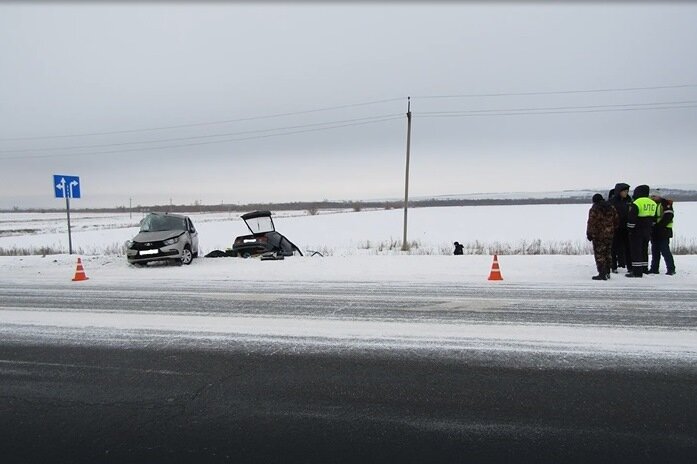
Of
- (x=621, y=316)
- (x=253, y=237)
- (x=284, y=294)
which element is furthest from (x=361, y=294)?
(x=253, y=237)

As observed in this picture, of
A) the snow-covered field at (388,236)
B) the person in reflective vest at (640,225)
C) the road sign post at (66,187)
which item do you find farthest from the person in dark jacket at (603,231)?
the road sign post at (66,187)

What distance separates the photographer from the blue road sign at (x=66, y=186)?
15.9m

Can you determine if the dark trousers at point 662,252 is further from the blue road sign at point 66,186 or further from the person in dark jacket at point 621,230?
the blue road sign at point 66,186

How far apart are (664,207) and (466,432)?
951 cm

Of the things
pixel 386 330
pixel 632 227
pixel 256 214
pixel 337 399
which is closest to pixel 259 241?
pixel 256 214

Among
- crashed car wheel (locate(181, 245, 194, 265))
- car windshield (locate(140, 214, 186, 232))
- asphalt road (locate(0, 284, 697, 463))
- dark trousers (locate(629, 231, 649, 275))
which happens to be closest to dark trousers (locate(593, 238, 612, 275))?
dark trousers (locate(629, 231, 649, 275))

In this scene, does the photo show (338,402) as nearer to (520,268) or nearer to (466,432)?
(466,432)

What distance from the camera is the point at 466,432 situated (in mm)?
3387

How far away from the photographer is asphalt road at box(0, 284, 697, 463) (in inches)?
125

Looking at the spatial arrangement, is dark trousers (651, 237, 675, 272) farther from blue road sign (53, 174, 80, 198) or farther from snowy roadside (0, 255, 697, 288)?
blue road sign (53, 174, 80, 198)

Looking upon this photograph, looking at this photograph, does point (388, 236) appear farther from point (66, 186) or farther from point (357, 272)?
point (66, 186)

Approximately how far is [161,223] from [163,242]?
1319 mm

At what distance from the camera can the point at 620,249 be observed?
10.7 metres

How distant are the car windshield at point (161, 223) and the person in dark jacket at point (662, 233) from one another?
13.4 metres
